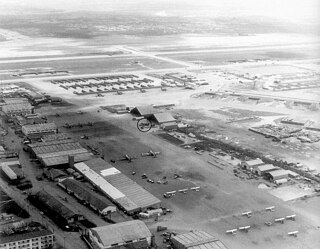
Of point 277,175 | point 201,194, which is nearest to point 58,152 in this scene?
point 201,194

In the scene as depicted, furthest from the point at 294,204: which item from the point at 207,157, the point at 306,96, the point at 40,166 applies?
the point at 306,96

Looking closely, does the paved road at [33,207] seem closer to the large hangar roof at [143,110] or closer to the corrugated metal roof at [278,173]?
the large hangar roof at [143,110]

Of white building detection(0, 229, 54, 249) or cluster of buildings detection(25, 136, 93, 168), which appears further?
cluster of buildings detection(25, 136, 93, 168)

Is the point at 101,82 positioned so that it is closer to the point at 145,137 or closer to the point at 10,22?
the point at 145,137

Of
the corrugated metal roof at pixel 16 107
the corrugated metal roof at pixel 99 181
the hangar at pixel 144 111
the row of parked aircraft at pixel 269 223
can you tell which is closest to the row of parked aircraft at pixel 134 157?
the corrugated metal roof at pixel 99 181

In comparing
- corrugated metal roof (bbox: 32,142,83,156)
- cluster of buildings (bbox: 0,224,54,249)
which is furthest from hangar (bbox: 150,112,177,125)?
cluster of buildings (bbox: 0,224,54,249)

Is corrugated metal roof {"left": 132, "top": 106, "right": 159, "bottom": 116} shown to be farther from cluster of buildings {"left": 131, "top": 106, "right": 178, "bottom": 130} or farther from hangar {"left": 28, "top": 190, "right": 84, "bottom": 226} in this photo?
hangar {"left": 28, "top": 190, "right": 84, "bottom": 226}
